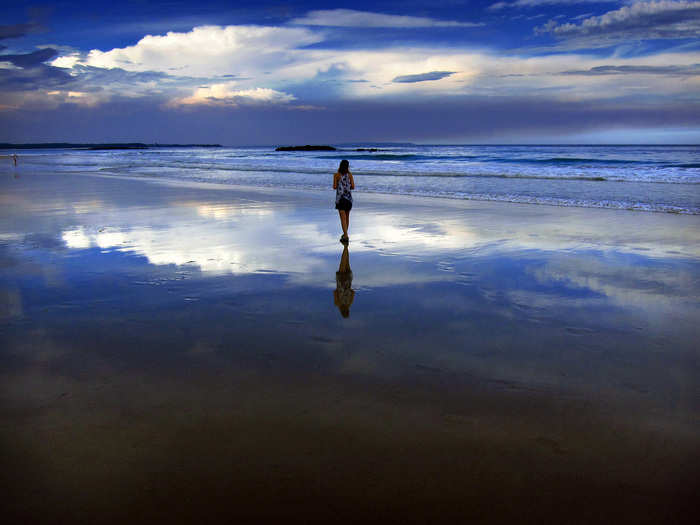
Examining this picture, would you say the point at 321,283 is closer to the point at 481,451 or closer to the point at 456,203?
the point at 481,451

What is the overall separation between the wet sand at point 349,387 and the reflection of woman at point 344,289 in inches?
1.8

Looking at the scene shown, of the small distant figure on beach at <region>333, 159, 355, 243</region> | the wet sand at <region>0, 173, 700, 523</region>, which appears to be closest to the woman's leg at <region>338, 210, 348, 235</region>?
the small distant figure on beach at <region>333, 159, 355, 243</region>

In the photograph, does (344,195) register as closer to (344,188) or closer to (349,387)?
(344,188)

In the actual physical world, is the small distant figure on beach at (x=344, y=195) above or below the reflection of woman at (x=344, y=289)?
above

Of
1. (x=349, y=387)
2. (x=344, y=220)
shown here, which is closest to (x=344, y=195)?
(x=344, y=220)

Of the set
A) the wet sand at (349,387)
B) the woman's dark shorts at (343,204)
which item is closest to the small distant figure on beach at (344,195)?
the woman's dark shorts at (343,204)

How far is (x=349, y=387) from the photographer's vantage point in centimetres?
381

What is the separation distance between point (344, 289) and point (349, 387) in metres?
2.70

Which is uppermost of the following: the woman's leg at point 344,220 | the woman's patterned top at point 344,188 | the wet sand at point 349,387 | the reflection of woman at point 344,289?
the woman's patterned top at point 344,188

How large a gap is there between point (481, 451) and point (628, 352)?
2.17m

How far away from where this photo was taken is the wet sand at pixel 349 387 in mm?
2684

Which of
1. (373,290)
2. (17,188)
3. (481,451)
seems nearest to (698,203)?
(373,290)

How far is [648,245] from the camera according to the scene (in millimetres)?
9336

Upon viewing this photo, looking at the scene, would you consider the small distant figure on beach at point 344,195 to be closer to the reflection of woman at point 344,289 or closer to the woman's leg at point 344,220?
the woman's leg at point 344,220
